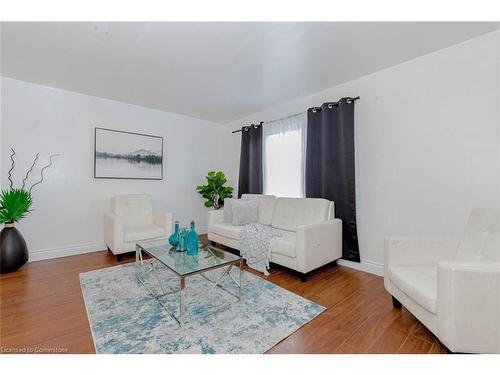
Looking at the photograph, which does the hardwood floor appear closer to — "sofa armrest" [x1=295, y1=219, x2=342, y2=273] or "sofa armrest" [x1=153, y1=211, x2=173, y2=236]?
"sofa armrest" [x1=295, y1=219, x2=342, y2=273]

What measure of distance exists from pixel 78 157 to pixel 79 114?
64 cm

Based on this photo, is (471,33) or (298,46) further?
(298,46)

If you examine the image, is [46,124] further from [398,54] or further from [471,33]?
[471,33]

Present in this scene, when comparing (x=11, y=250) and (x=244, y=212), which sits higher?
(x=244, y=212)

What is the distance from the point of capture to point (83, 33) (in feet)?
6.72

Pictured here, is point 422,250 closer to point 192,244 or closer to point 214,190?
point 192,244

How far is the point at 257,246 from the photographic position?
2.87m

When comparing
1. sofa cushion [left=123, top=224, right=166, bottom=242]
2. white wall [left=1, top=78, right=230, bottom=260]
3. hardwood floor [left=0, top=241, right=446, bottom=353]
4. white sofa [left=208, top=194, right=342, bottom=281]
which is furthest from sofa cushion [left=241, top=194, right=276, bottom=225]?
white wall [left=1, top=78, right=230, bottom=260]

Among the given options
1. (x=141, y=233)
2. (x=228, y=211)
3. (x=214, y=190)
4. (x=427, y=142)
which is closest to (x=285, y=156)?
(x=228, y=211)

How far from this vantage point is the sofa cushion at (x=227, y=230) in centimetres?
322

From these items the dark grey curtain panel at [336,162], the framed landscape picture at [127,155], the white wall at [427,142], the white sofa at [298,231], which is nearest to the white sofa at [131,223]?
the framed landscape picture at [127,155]

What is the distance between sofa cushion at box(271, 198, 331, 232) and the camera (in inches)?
117

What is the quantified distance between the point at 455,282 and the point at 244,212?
257cm

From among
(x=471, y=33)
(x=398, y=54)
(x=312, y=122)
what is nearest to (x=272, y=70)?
(x=312, y=122)
